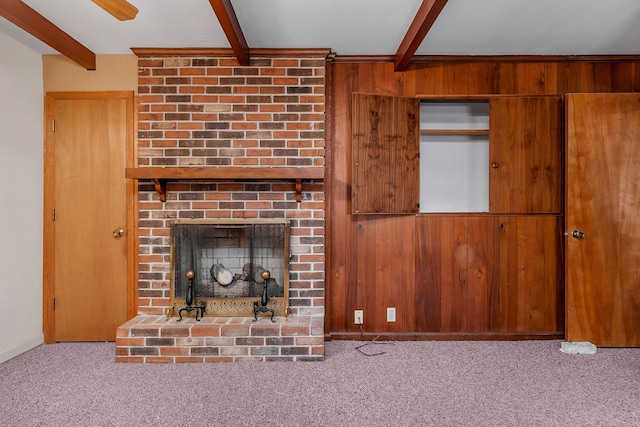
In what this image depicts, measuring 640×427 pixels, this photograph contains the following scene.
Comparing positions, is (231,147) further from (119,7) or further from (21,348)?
(21,348)

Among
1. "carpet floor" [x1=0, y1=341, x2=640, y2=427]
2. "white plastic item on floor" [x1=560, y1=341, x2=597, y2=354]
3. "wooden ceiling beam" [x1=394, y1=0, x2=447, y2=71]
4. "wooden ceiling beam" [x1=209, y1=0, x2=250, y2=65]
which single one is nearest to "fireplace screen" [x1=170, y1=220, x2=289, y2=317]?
"carpet floor" [x1=0, y1=341, x2=640, y2=427]

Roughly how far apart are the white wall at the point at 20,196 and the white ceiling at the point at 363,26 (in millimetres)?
255

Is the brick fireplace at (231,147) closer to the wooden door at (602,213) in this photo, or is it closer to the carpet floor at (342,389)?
the carpet floor at (342,389)

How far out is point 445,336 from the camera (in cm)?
274

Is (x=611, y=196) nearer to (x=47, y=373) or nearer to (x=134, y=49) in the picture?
(x=134, y=49)

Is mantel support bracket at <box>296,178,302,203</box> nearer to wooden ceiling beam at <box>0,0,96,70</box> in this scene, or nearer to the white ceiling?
the white ceiling

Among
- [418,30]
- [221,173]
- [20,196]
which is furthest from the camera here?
[20,196]

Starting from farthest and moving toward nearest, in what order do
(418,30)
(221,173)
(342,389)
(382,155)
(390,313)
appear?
(390,313)
(382,155)
(221,173)
(418,30)
(342,389)

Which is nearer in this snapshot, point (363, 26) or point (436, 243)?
point (363, 26)

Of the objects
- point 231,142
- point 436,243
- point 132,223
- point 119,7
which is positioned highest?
point 119,7

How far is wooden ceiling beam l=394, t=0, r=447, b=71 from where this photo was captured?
193 cm

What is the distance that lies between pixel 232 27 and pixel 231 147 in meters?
0.87

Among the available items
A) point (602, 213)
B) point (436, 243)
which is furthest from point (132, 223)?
point (602, 213)

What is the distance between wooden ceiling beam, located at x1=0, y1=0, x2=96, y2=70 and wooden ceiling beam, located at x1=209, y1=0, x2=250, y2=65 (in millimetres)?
1166
